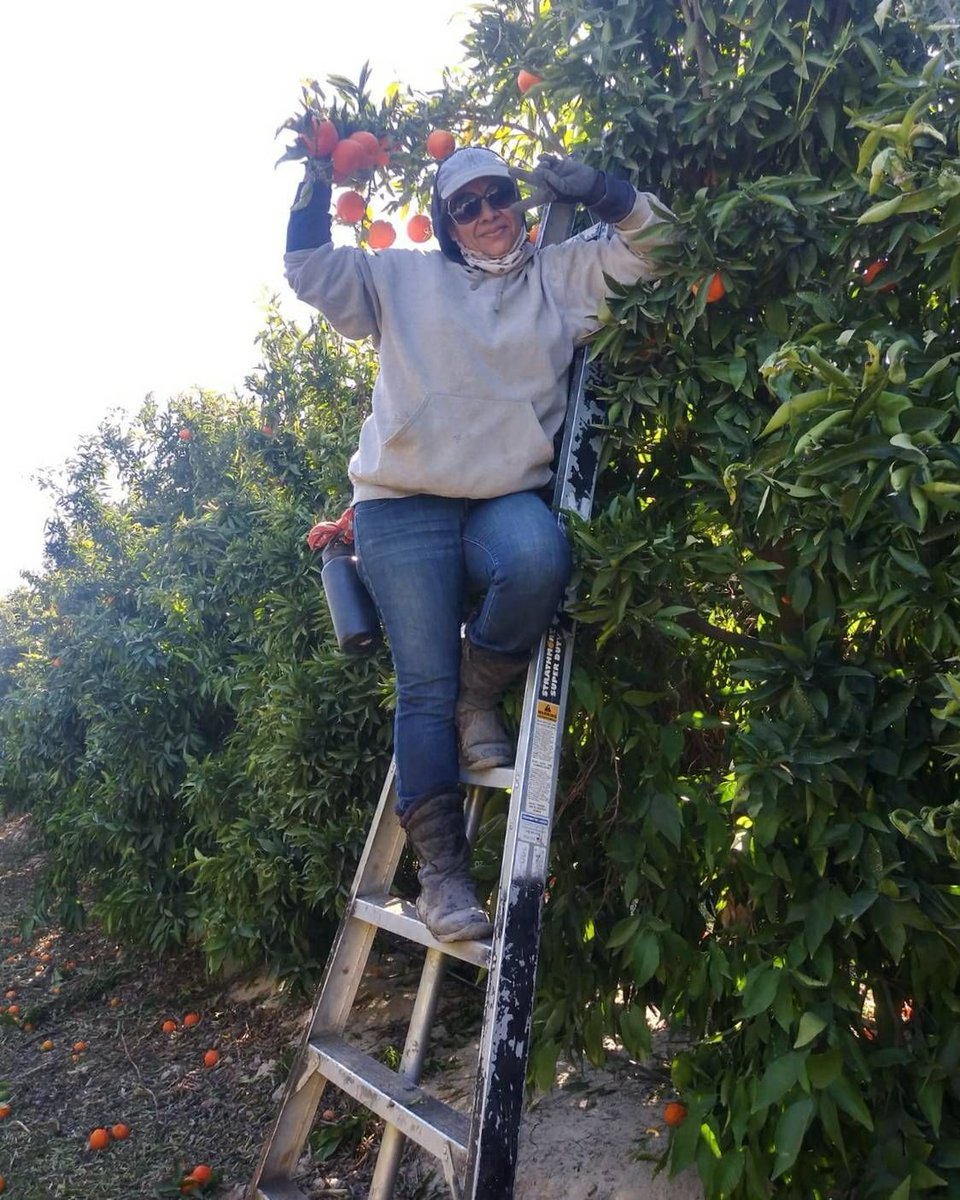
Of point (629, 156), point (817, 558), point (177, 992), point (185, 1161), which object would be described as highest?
point (629, 156)

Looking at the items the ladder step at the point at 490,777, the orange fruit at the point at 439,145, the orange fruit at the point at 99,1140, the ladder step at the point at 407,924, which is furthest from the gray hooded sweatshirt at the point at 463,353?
the orange fruit at the point at 99,1140

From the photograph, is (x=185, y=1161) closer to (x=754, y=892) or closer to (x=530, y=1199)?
(x=530, y=1199)

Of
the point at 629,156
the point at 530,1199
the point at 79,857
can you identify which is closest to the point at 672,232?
the point at 629,156

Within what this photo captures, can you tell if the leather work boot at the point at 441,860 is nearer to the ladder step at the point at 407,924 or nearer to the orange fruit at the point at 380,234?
the ladder step at the point at 407,924

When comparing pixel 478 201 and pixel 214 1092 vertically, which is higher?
pixel 478 201

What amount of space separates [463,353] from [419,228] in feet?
2.10

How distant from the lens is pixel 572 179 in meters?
2.10

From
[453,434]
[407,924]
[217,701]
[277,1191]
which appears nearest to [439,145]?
[453,434]

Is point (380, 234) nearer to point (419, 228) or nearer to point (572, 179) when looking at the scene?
point (419, 228)

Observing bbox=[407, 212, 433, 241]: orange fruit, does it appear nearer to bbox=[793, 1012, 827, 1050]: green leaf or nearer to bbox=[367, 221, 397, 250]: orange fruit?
bbox=[367, 221, 397, 250]: orange fruit

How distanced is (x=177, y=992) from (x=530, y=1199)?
2284 millimetres

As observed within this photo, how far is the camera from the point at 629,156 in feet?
7.40

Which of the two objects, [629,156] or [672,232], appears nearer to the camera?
[672,232]

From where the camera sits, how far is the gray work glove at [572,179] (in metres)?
2.10
